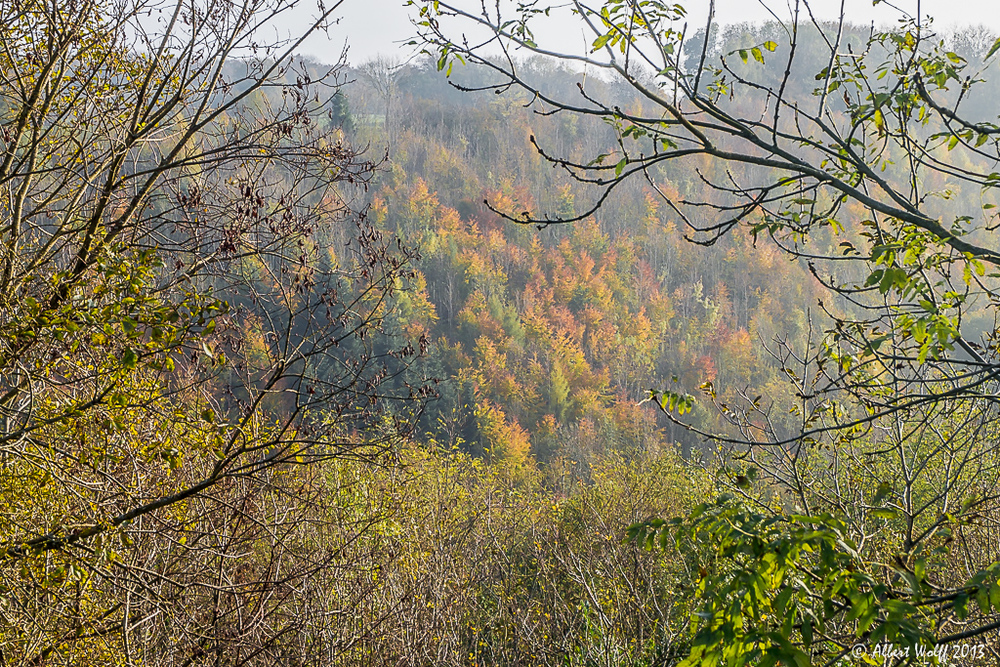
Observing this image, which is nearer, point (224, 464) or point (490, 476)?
point (224, 464)

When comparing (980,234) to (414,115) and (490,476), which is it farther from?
(490,476)

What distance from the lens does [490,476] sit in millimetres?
17375

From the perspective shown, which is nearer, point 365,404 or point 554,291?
point 365,404

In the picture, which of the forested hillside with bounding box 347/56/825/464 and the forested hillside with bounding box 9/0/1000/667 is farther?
the forested hillside with bounding box 347/56/825/464

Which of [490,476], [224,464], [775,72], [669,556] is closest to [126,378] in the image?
[224,464]

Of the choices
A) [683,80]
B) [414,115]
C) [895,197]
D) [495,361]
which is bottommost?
[495,361]

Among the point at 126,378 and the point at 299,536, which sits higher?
the point at 126,378

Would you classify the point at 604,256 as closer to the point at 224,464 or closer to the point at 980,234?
the point at 980,234

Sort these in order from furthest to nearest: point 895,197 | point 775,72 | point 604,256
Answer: point 775,72
point 604,256
point 895,197

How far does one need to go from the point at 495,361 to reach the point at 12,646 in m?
32.0

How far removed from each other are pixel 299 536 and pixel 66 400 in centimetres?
496

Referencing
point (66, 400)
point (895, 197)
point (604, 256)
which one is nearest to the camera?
point (895, 197)

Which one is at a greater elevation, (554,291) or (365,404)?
(365,404)

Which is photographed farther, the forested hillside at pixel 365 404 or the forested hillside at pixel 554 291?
the forested hillside at pixel 554 291
